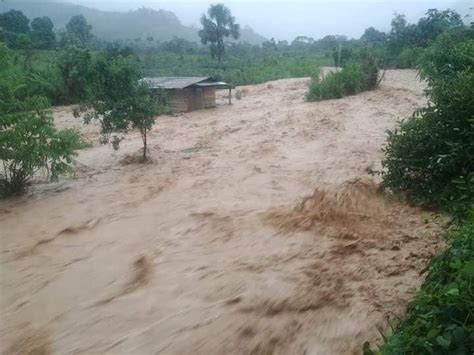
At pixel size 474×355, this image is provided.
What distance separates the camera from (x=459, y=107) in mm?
5285

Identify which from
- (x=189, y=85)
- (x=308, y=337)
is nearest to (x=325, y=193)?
(x=308, y=337)

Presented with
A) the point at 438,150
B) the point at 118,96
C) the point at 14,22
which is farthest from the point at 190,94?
the point at 14,22

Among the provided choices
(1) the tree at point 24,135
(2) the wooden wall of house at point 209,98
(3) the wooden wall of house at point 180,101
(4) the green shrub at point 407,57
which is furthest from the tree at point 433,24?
(1) the tree at point 24,135

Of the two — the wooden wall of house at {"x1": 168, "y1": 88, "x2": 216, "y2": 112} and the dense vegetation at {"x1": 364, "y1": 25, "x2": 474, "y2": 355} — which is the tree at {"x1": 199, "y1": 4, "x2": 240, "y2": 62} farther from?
the dense vegetation at {"x1": 364, "y1": 25, "x2": 474, "y2": 355}

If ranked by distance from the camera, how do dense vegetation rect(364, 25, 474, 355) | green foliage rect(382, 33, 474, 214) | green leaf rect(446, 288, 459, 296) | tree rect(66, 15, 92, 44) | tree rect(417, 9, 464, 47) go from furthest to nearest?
tree rect(66, 15, 92, 44)
tree rect(417, 9, 464, 47)
green foliage rect(382, 33, 474, 214)
green leaf rect(446, 288, 459, 296)
dense vegetation rect(364, 25, 474, 355)

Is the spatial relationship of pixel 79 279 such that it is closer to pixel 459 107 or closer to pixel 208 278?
pixel 208 278

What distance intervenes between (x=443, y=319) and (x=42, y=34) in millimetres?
39655

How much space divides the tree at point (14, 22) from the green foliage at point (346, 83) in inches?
1164

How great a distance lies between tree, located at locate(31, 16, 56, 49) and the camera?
33.1 m

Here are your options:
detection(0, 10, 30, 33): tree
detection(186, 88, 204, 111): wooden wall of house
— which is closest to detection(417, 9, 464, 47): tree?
detection(186, 88, 204, 111): wooden wall of house

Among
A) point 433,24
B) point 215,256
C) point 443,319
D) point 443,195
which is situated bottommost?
point 215,256

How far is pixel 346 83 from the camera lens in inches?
698

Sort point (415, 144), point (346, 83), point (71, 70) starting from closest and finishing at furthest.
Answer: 1. point (415, 144)
2. point (346, 83)
3. point (71, 70)

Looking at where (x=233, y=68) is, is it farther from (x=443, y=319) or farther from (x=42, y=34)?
(x=443, y=319)
